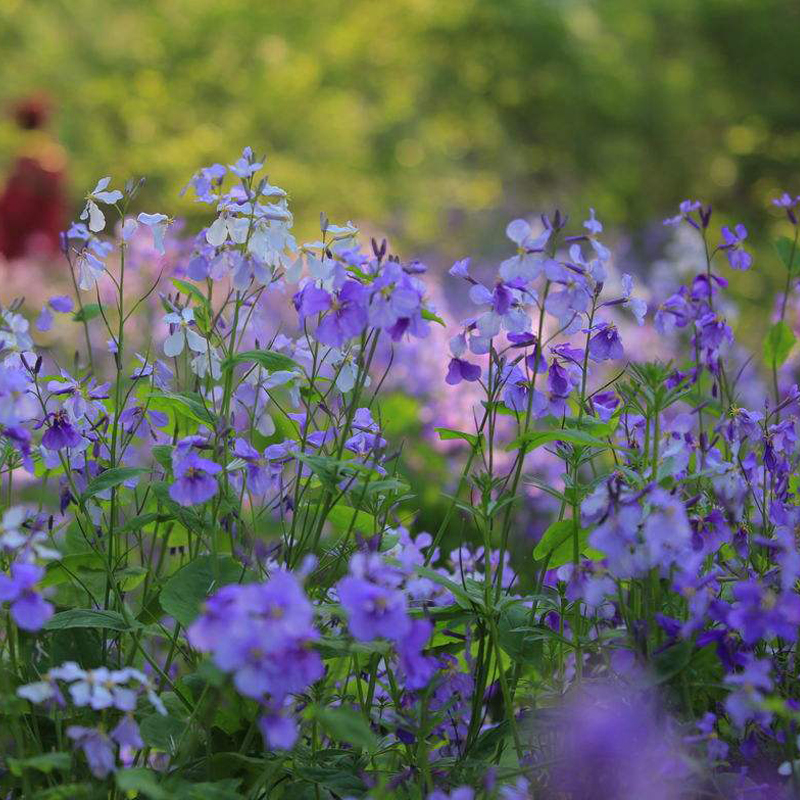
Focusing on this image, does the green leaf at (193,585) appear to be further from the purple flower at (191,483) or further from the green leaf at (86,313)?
the green leaf at (86,313)

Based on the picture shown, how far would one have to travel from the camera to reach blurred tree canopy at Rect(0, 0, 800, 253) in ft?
33.2

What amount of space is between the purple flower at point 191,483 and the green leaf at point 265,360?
0.40 feet

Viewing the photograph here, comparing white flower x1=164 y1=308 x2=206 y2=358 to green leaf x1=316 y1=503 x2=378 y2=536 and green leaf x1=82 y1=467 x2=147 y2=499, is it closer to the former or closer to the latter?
green leaf x1=82 y1=467 x2=147 y2=499

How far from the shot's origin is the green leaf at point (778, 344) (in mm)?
1629

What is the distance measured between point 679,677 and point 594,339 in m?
0.50

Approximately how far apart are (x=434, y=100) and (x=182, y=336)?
40.0ft

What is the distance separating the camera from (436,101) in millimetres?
13094

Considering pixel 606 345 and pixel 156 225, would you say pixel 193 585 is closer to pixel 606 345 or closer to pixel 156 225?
pixel 156 225

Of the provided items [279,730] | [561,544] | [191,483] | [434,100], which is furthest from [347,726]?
[434,100]

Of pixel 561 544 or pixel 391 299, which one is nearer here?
pixel 391 299

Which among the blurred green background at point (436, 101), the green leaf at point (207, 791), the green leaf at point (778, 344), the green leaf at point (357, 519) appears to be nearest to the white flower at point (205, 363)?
the green leaf at point (357, 519)

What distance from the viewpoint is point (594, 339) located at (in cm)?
A: 151

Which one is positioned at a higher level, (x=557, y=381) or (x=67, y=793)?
(x=557, y=381)

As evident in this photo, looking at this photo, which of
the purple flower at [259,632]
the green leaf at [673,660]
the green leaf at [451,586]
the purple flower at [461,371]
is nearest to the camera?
the purple flower at [259,632]
